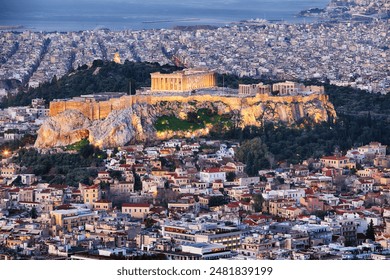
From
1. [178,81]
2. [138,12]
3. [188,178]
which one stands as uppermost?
[138,12]

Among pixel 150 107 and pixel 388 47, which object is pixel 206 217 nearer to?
pixel 150 107

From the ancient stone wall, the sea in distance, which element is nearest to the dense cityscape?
the ancient stone wall

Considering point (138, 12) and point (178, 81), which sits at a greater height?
point (138, 12)

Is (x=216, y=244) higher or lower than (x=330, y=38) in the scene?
lower

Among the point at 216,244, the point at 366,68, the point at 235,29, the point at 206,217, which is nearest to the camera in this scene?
the point at 216,244

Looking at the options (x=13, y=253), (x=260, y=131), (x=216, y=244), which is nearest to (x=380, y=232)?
(x=216, y=244)

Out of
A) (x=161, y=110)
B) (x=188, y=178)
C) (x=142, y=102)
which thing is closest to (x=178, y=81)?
(x=161, y=110)

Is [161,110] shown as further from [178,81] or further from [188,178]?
[188,178]
